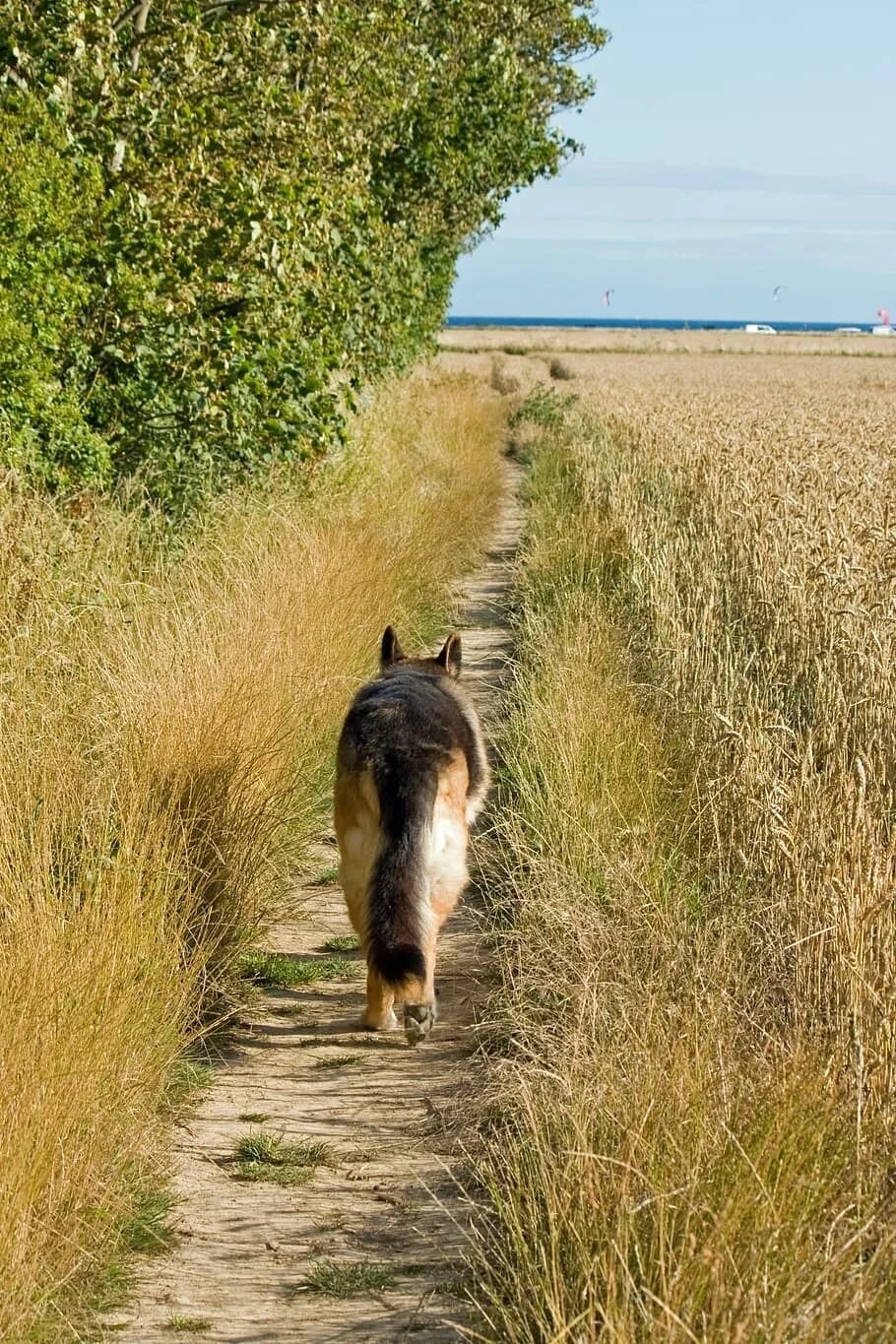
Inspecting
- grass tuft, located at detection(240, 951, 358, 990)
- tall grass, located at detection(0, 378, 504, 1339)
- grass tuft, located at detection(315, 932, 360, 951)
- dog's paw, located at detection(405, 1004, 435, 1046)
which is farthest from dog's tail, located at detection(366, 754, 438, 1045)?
grass tuft, located at detection(315, 932, 360, 951)

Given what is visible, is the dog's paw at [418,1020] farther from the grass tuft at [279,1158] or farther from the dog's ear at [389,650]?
the dog's ear at [389,650]

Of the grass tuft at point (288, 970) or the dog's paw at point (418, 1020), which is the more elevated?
the dog's paw at point (418, 1020)

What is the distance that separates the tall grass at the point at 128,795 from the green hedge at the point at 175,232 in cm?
68

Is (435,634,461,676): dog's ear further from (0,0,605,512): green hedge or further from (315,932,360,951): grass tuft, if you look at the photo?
(0,0,605,512): green hedge

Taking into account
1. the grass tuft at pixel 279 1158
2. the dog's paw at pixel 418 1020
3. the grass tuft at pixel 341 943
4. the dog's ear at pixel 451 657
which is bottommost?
the grass tuft at pixel 341 943

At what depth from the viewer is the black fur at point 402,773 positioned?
4652mm

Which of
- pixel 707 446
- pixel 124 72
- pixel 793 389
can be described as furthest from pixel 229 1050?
pixel 793 389

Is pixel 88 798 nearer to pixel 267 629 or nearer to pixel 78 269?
pixel 267 629

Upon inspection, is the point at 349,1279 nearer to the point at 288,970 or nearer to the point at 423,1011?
the point at 423,1011

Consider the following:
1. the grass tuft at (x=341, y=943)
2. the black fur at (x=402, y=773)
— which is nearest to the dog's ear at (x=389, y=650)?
A: the black fur at (x=402, y=773)

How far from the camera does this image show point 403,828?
16.1 ft

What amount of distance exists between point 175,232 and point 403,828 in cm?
624

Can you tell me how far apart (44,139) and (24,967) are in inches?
246

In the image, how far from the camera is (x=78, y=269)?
9227 mm
